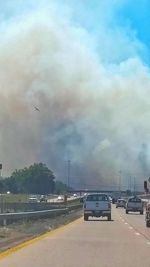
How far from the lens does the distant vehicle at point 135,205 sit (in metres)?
73.6

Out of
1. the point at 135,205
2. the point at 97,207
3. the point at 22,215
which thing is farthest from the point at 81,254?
the point at 135,205

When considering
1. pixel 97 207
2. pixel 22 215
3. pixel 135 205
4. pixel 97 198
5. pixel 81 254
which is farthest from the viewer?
pixel 135 205

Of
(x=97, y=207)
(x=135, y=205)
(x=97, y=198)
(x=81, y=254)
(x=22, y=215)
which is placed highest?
(x=97, y=198)

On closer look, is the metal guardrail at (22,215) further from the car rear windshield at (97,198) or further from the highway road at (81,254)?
the highway road at (81,254)

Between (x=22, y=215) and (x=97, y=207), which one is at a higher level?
(x=97, y=207)

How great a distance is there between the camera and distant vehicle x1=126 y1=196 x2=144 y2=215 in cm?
7362

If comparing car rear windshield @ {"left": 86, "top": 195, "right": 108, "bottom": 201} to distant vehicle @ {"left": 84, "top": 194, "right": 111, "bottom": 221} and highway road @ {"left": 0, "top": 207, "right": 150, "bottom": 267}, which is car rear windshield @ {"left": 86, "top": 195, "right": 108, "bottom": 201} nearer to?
distant vehicle @ {"left": 84, "top": 194, "right": 111, "bottom": 221}

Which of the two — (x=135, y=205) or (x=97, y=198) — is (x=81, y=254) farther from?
(x=135, y=205)

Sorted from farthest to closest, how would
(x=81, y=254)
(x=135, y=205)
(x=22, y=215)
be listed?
(x=135, y=205), (x=22, y=215), (x=81, y=254)

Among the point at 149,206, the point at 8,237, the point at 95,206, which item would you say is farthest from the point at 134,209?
the point at 8,237

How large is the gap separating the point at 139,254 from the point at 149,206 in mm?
19557

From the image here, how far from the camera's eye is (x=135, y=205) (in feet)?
244

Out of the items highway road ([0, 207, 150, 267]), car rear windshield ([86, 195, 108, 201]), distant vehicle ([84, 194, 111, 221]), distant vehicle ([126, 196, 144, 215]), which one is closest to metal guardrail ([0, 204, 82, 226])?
distant vehicle ([84, 194, 111, 221])

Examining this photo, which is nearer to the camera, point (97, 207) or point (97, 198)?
point (97, 207)
